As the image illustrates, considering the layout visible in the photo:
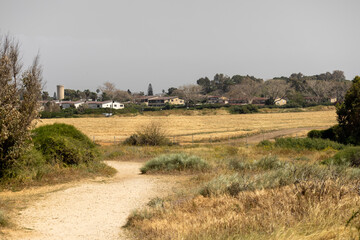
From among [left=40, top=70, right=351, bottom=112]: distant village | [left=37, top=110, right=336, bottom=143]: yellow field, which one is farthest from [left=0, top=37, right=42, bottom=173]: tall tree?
[left=40, top=70, right=351, bottom=112]: distant village

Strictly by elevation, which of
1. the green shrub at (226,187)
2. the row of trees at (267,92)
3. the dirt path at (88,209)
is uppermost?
the row of trees at (267,92)

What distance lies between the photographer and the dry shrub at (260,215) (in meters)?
6.87

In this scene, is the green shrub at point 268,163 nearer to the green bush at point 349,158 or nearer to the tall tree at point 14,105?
the green bush at point 349,158

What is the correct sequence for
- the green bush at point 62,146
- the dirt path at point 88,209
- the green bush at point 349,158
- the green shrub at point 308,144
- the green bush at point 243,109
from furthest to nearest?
the green bush at point 243,109 → the green shrub at point 308,144 → the green bush at point 349,158 → the green bush at point 62,146 → the dirt path at point 88,209

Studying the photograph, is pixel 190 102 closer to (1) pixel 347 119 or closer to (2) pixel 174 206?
(1) pixel 347 119

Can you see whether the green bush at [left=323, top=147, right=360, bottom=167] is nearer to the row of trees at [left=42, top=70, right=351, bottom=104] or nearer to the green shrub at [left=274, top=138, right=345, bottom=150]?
the green shrub at [left=274, top=138, right=345, bottom=150]

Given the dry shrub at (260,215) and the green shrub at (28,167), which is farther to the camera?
the green shrub at (28,167)

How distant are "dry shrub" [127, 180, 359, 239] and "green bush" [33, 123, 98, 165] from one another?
820cm

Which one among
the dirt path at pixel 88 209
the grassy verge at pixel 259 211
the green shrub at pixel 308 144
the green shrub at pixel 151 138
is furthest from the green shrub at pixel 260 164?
the green shrub at pixel 151 138

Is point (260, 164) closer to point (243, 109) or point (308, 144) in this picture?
point (308, 144)

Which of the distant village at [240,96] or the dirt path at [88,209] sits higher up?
the distant village at [240,96]

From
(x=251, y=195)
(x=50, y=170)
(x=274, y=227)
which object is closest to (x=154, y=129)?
(x=50, y=170)

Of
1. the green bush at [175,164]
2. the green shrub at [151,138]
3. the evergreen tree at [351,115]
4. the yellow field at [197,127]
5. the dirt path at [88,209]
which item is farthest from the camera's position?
the yellow field at [197,127]

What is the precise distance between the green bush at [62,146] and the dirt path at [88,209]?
2.25 m
